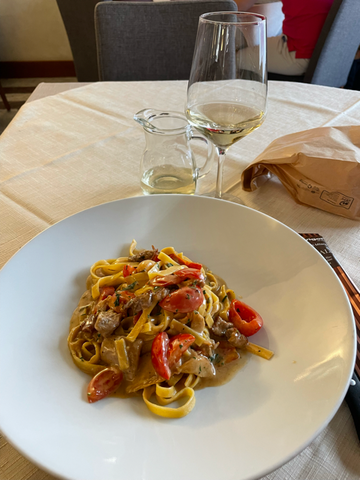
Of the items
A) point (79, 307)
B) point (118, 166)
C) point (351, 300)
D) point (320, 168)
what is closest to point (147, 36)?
point (118, 166)

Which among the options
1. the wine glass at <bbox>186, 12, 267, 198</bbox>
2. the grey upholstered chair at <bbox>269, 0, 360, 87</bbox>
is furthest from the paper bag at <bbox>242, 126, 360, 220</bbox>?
the grey upholstered chair at <bbox>269, 0, 360, 87</bbox>

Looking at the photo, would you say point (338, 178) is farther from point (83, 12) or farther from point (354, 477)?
point (83, 12)

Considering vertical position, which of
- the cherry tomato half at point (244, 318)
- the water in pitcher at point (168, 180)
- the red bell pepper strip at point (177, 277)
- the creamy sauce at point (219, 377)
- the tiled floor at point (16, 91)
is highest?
the water in pitcher at point (168, 180)

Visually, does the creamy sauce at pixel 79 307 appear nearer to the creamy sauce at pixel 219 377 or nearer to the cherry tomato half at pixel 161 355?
the creamy sauce at pixel 219 377

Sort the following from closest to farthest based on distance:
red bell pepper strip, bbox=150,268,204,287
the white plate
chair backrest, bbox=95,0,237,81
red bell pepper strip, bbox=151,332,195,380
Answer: the white plate < red bell pepper strip, bbox=151,332,195,380 < red bell pepper strip, bbox=150,268,204,287 < chair backrest, bbox=95,0,237,81

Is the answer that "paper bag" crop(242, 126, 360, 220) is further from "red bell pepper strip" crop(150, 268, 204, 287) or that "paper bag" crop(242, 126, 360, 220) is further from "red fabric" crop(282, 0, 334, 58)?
"red fabric" crop(282, 0, 334, 58)

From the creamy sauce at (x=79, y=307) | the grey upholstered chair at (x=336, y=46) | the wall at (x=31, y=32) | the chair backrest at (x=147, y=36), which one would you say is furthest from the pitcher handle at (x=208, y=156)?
the wall at (x=31, y=32)
